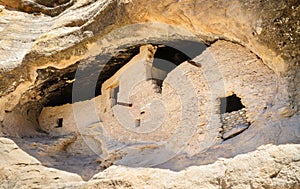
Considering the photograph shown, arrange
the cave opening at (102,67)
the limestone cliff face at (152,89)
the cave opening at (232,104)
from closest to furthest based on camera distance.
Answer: the limestone cliff face at (152,89) < the cave opening at (232,104) < the cave opening at (102,67)

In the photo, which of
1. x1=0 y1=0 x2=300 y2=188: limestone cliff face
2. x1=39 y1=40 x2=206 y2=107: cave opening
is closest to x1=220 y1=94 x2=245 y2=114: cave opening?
x1=0 y1=0 x2=300 y2=188: limestone cliff face

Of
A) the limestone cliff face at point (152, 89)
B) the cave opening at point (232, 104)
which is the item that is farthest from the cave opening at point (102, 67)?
the cave opening at point (232, 104)

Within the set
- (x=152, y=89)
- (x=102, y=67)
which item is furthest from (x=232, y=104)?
(x=102, y=67)

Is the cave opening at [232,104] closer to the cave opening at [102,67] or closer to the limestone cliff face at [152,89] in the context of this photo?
the limestone cliff face at [152,89]

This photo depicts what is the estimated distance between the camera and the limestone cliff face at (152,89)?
4223mm

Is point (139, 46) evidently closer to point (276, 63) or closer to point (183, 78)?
point (183, 78)

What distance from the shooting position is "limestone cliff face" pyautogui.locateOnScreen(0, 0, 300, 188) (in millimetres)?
4223

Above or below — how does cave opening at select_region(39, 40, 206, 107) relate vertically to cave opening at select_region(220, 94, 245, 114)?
above

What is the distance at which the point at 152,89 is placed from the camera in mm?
6449

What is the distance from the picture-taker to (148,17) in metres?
5.85

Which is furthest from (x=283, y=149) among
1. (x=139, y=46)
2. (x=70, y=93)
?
(x=70, y=93)

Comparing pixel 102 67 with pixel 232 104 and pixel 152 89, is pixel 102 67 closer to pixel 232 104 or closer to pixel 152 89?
pixel 152 89

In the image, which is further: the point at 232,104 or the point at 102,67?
Result: the point at 102,67

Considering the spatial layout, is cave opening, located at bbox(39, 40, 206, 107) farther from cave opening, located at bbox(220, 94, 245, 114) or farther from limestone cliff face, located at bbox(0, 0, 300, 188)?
cave opening, located at bbox(220, 94, 245, 114)
